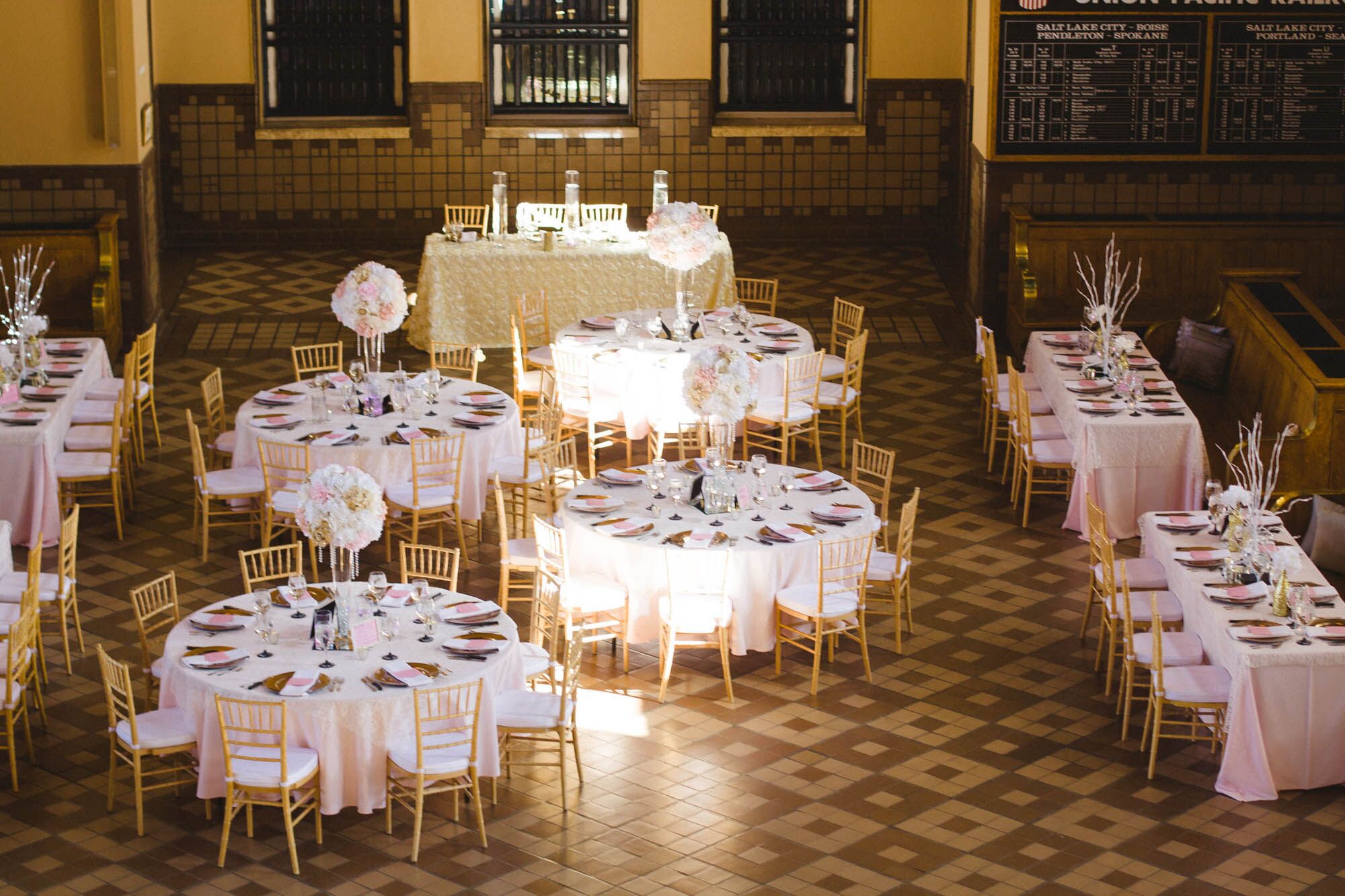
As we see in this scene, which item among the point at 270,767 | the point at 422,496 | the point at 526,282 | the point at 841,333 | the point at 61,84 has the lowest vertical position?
the point at 270,767

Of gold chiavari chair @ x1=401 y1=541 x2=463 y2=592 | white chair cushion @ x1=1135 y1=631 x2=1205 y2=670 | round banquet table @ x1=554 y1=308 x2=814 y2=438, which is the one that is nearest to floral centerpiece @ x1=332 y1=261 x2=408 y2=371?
gold chiavari chair @ x1=401 y1=541 x2=463 y2=592

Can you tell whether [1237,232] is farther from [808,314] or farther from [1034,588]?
[1034,588]

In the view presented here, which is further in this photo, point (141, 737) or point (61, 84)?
point (61, 84)

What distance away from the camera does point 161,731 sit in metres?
8.47

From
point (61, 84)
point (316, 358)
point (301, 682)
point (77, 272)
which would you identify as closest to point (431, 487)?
point (316, 358)

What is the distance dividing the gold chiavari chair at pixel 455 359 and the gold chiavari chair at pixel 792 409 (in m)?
1.91

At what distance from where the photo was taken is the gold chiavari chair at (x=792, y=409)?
12750 millimetres

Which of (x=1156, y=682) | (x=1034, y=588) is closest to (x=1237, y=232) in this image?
(x=1034, y=588)

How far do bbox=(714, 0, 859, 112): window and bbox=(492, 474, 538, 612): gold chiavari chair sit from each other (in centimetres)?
851

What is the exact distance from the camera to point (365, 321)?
39.3ft

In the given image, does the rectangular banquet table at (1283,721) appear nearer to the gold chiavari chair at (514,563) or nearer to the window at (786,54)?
the gold chiavari chair at (514,563)

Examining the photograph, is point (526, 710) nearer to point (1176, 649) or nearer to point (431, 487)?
point (431, 487)

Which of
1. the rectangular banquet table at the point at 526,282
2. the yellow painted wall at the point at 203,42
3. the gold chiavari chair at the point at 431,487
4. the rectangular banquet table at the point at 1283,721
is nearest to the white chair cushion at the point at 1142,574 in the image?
the rectangular banquet table at the point at 1283,721

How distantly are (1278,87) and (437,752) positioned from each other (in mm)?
10155
